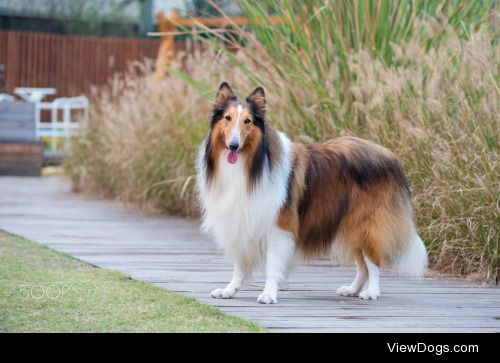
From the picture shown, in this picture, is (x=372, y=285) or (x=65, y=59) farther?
(x=65, y=59)

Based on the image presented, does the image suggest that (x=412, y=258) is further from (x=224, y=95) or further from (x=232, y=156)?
(x=224, y=95)

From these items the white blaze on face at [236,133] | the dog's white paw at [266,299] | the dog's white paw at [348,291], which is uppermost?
the white blaze on face at [236,133]

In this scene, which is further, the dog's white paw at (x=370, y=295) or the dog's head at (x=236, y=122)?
the dog's white paw at (x=370, y=295)

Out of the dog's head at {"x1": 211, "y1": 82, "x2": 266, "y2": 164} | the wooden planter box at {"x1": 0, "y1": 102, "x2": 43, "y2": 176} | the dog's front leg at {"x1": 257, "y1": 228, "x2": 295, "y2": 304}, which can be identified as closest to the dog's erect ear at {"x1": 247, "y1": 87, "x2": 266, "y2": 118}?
the dog's head at {"x1": 211, "y1": 82, "x2": 266, "y2": 164}

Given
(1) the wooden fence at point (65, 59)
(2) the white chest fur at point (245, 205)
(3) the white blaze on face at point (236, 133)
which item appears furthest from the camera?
(1) the wooden fence at point (65, 59)

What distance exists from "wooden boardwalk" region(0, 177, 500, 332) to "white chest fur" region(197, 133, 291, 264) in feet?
1.25

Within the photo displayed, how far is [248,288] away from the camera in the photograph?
7496mm

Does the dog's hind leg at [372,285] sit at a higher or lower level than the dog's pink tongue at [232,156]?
lower

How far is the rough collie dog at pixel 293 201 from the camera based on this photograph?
6.79 m

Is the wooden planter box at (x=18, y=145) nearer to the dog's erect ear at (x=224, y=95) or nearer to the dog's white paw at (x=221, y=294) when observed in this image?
the dog's erect ear at (x=224, y=95)

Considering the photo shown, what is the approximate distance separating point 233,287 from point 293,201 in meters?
0.73

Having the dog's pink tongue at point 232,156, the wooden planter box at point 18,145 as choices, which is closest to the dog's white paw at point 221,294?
the dog's pink tongue at point 232,156

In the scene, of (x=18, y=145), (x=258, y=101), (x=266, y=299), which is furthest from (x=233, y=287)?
(x=18, y=145)

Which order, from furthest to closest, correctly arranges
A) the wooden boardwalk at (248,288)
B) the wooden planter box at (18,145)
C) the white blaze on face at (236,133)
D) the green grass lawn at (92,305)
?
the wooden planter box at (18,145) < the white blaze on face at (236,133) < the wooden boardwalk at (248,288) < the green grass lawn at (92,305)
